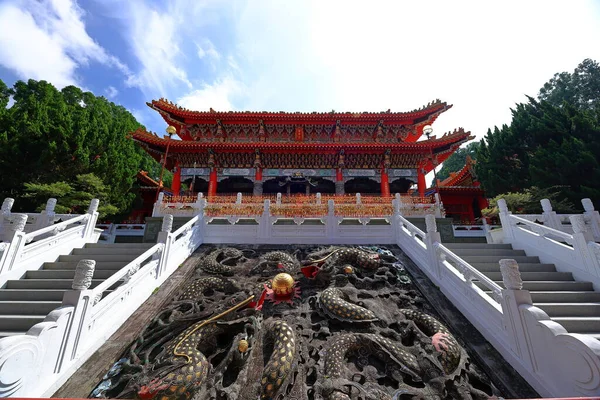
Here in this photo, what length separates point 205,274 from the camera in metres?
5.80

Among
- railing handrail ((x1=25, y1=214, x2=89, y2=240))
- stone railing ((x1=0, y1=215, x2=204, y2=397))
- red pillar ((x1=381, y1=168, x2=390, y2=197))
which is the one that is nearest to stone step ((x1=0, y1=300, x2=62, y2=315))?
stone railing ((x1=0, y1=215, x2=204, y2=397))

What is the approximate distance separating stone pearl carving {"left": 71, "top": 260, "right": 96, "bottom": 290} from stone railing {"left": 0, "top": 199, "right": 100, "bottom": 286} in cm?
323

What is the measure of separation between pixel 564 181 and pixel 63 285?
1922 cm

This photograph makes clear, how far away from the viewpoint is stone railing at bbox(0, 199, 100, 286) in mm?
5047

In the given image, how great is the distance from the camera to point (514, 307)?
3.45 meters

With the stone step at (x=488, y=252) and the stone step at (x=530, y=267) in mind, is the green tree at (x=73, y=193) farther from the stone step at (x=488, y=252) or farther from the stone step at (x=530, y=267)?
the stone step at (x=530, y=267)

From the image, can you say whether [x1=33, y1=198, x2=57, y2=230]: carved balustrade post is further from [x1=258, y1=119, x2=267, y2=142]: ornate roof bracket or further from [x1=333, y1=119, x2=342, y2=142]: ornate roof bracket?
[x1=333, y1=119, x2=342, y2=142]: ornate roof bracket

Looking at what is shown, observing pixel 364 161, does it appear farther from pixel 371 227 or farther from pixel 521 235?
pixel 521 235

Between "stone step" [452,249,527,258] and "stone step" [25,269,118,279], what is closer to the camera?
"stone step" [25,269,118,279]

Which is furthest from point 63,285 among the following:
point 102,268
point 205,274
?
point 205,274

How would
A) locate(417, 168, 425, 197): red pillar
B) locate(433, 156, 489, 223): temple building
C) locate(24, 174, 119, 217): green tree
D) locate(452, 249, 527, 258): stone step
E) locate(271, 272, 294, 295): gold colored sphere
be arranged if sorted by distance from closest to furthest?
locate(271, 272, 294, 295): gold colored sphere < locate(452, 249, 527, 258): stone step < locate(24, 174, 119, 217): green tree < locate(417, 168, 425, 197): red pillar < locate(433, 156, 489, 223): temple building

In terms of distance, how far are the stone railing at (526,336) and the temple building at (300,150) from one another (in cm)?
1045

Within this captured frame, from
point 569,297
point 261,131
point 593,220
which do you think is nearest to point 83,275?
point 569,297

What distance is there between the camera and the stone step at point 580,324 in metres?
3.71
